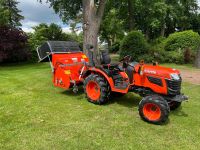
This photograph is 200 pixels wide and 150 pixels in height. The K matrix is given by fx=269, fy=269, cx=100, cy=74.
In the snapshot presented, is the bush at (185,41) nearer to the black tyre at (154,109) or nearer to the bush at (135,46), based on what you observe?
the bush at (135,46)

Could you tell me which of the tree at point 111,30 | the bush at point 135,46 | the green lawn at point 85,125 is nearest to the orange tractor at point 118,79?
the green lawn at point 85,125

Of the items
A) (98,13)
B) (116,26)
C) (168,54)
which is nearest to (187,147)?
(98,13)

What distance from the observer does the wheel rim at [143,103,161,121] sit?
5203mm

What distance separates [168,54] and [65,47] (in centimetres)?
998

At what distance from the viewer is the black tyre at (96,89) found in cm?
629

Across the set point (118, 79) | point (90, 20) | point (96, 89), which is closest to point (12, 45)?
point (90, 20)

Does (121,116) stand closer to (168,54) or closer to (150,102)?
(150,102)

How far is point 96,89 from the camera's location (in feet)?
21.6

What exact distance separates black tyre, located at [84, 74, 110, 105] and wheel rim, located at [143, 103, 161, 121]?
126cm

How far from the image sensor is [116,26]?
3262cm

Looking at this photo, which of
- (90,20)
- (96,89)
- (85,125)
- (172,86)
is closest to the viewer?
(85,125)

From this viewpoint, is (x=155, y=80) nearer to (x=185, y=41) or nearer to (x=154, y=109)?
(x=154, y=109)

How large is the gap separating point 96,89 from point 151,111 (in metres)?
1.71

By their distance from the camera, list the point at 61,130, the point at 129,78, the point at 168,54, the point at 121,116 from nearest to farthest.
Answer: the point at 61,130
the point at 121,116
the point at 129,78
the point at 168,54
